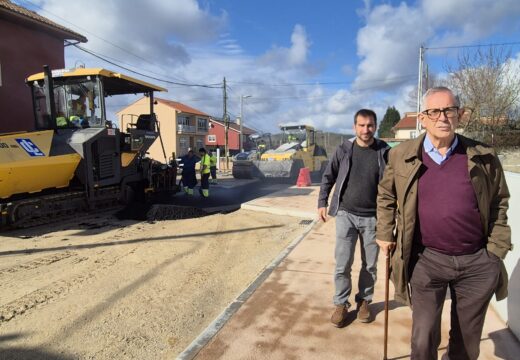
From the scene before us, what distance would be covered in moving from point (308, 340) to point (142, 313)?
5.55 feet

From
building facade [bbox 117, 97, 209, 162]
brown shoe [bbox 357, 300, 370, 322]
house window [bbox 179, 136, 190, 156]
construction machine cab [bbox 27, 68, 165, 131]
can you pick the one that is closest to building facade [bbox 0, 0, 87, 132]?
construction machine cab [bbox 27, 68, 165, 131]

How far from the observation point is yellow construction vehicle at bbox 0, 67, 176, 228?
23.3ft

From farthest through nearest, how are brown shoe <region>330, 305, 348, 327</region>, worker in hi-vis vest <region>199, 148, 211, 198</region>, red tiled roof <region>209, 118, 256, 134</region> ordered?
red tiled roof <region>209, 118, 256, 134</region> → worker in hi-vis vest <region>199, 148, 211, 198</region> → brown shoe <region>330, 305, 348, 327</region>

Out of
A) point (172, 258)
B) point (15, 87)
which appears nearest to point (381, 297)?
point (172, 258)

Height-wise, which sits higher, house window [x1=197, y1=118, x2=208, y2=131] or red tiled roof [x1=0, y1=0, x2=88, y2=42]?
red tiled roof [x1=0, y1=0, x2=88, y2=42]

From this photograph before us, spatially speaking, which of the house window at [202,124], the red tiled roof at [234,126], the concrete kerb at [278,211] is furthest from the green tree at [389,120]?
the concrete kerb at [278,211]

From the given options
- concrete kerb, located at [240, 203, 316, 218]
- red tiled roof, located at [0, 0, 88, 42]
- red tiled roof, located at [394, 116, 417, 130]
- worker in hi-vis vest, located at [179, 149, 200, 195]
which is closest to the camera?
concrete kerb, located at [240, 203, 316, 218]

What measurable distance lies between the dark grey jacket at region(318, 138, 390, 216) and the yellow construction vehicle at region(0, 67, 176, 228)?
561 centimetres

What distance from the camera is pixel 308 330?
132 inches

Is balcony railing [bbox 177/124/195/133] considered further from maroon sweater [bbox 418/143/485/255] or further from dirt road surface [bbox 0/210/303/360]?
maroon sweater [bbox 418/143/485/255]

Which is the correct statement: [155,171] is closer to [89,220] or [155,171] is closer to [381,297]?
[89,220]

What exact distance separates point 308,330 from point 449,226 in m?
1.62

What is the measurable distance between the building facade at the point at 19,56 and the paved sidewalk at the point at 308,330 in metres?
11.5

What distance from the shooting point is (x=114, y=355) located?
319cm
